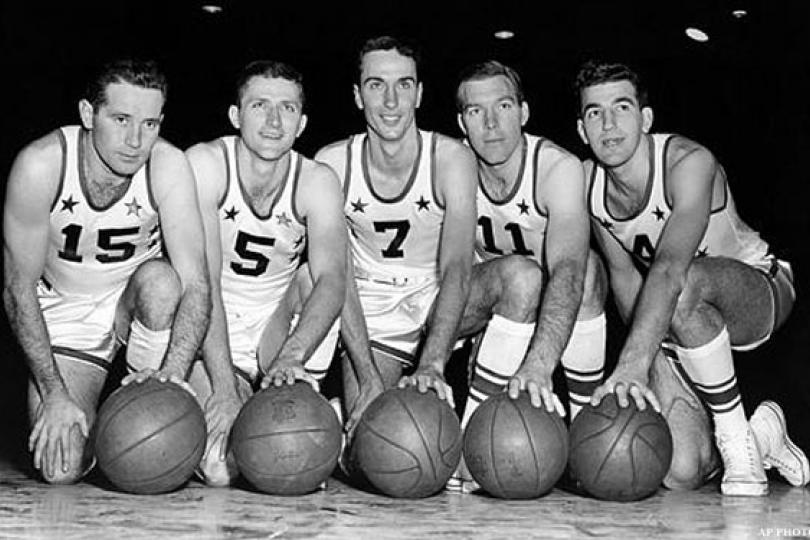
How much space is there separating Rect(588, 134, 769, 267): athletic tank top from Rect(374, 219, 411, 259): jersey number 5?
2.40ft

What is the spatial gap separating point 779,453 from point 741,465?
0.27 m

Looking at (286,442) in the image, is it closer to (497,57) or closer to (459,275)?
(459,275)

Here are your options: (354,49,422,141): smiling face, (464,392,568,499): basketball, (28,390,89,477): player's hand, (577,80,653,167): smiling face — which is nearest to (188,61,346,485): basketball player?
(354,49,422,141): smiling face

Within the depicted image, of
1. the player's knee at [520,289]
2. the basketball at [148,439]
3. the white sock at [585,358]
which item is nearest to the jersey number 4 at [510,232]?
the player's knee at [520,289]

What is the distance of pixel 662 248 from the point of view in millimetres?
4113

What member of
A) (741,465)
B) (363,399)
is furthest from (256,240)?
(741,465)

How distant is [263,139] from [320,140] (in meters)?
6.71

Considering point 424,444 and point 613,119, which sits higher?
point 613,119

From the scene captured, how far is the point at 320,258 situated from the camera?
4.25 meters

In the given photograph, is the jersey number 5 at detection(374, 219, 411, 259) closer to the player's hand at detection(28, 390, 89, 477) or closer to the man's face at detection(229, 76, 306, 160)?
the man's face at detection(229, 76, 306, 160)

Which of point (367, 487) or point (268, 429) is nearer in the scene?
point (268, 429)

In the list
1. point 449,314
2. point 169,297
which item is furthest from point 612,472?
point 169,297

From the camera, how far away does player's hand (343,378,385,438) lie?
4.28 m

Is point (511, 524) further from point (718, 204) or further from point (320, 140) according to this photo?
point (320, 140)
